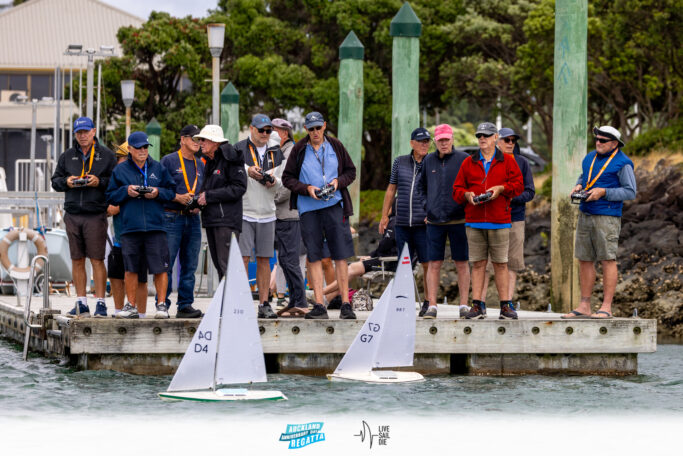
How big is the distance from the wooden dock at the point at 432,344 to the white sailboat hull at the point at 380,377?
44 cm

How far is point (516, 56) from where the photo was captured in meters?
41.3

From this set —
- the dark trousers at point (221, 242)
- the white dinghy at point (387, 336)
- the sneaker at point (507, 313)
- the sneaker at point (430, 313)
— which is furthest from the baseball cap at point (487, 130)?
the dark trousers at point (221, 242)

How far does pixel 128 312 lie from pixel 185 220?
1.09 meters

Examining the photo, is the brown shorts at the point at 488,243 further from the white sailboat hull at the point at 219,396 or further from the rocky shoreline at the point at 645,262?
the rocky shoreline at the point at 645,262

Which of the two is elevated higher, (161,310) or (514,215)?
(514,215)

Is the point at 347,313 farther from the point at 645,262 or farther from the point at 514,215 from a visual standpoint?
the point at 645,262

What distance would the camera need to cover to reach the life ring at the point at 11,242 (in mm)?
17797

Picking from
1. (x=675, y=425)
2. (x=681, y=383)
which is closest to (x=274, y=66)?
(x=681, y=383)

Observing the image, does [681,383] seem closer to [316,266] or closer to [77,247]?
[316,266]

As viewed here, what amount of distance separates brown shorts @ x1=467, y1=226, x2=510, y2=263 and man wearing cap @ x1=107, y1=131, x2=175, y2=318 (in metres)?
3.04

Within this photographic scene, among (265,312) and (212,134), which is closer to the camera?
(212,134)

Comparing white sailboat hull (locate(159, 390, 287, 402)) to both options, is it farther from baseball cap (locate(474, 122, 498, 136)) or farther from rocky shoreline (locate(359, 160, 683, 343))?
rocky shoreline (locate(359, 160, 683, 343))

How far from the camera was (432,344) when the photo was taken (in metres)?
12.4

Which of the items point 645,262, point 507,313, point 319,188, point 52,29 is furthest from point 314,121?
point 52,29
